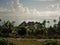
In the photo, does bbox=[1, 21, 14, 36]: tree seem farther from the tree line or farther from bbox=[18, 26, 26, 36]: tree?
bbox=[18, 26, 26, 36]: tree

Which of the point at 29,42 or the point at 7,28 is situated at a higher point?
the point at 7,28

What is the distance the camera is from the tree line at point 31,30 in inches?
136

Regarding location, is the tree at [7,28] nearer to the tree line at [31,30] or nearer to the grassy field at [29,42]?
the tree line at [31,30]

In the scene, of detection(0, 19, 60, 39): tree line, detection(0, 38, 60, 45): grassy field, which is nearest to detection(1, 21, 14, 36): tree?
detection(0, 19, 60, 39): tree line

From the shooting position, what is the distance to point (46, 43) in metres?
3.44

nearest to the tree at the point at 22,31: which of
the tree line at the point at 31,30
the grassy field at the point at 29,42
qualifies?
the tree line at the point at 31,30

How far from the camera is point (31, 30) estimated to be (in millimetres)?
3527

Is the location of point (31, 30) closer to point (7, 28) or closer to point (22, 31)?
point (22, 31)

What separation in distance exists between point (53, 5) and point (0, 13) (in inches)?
46.7

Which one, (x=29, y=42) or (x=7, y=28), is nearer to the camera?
(x=29, y=42)

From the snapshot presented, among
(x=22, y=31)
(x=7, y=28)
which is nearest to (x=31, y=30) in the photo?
(x=22, y=31)

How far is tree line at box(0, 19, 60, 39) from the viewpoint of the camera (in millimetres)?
3461

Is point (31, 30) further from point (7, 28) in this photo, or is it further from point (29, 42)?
point (7, 28)

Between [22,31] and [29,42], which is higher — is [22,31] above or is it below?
above
